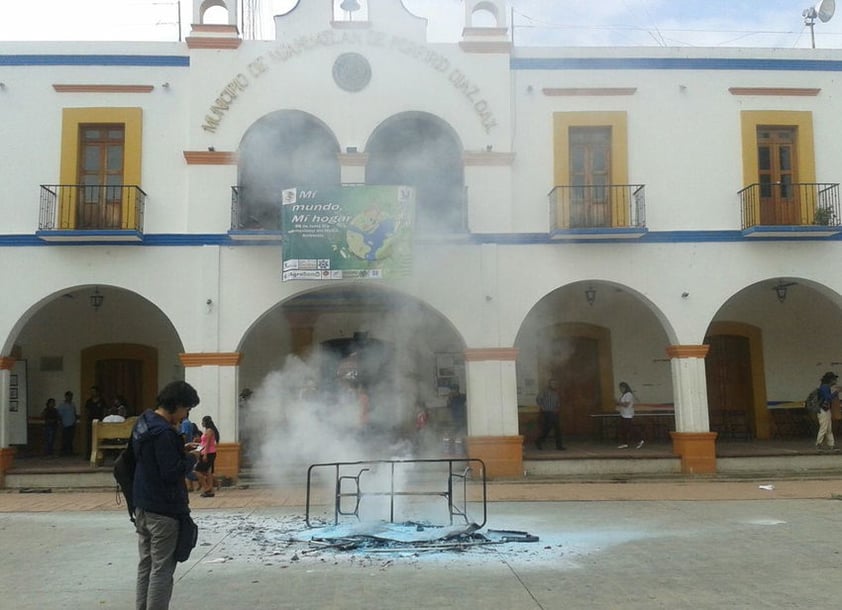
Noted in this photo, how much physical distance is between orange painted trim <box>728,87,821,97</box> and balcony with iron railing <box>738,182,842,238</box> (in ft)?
5.04

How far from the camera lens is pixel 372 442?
11.6 metres

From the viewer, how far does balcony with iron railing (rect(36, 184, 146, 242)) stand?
12281 millimetres

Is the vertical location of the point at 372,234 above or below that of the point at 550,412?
above

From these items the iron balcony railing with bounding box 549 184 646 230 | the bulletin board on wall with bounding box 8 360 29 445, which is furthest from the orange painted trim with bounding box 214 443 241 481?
the iron balcony railing with bounding box 549 184 646 230

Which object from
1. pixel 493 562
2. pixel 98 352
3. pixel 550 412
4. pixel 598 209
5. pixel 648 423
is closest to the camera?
pixel 493 562

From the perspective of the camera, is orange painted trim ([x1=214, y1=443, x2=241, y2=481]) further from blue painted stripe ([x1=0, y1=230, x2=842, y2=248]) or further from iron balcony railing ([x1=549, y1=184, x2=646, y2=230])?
iron balcony railing ([x1=549, y1=184, x2=646, y2=230])

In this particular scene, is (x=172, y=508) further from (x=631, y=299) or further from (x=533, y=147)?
(x=631, y=299)

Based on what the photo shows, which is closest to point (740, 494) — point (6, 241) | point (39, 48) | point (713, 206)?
point (713, 206)

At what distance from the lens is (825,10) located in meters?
14.7

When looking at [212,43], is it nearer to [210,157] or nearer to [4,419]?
[210,157]

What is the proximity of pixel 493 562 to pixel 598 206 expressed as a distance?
7790 mm

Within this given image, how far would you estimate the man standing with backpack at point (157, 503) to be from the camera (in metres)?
4.71

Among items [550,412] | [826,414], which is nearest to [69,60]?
[550,412]

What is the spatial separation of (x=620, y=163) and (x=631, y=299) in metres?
3.20
